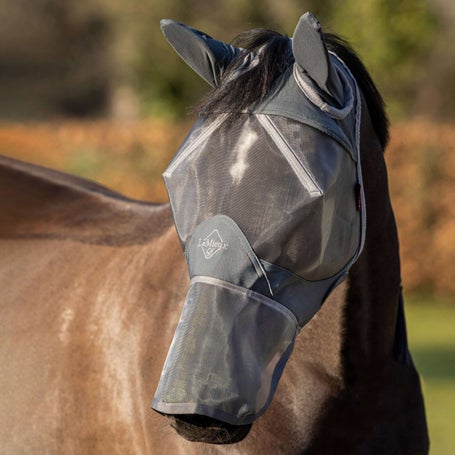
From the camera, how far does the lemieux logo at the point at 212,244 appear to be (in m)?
2.08

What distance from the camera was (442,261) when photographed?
12500mm

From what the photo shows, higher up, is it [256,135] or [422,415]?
[256,135]

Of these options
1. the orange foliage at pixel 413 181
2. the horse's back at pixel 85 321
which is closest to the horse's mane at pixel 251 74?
the horse's back at pixel 85 321

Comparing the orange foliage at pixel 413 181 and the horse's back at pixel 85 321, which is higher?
the horse's back at pixel 85 321

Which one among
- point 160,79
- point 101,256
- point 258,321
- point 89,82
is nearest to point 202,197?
point 258,321

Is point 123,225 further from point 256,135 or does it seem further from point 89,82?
point 89,82

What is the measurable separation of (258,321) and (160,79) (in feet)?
73.3

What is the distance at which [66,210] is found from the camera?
140 inches

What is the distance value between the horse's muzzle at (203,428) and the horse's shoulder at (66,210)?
46.2 inches

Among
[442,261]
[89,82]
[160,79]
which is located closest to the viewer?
[442,261]

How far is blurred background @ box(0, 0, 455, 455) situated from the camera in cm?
1250

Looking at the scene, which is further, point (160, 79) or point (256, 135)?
point (160, 79)

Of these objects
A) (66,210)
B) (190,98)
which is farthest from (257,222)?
(190,98)

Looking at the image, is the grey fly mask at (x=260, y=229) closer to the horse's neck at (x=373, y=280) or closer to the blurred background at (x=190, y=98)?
the horse's neck at (x=373, y=280)
